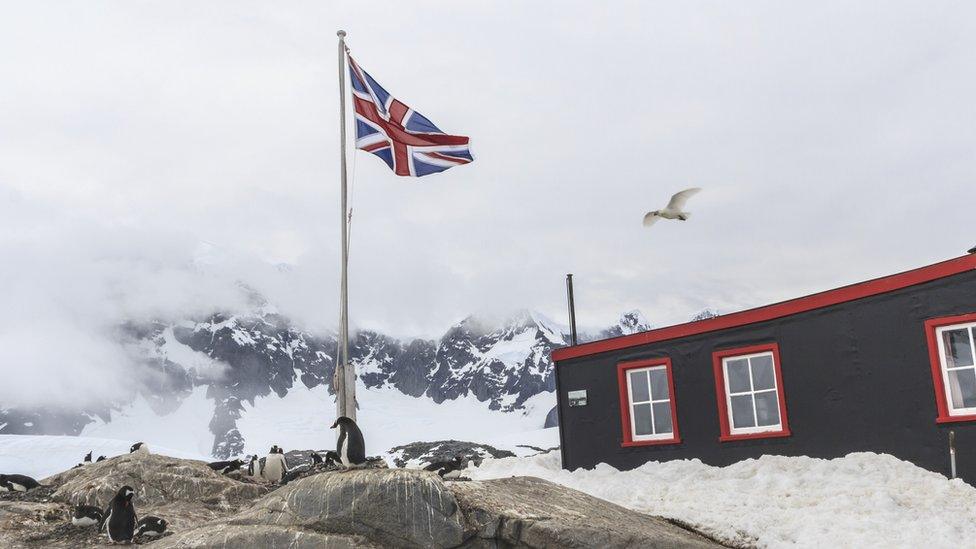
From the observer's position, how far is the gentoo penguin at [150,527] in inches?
510

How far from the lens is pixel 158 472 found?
57.5 feet

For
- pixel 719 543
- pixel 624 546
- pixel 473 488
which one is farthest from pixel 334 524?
pixel 719 543

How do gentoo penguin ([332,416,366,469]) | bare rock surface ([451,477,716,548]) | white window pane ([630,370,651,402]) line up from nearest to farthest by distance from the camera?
bare rock surface ([451,477,716,548]) → gentoo penguin ([332,416,366,469]) → white window pane ([630,370,651,402])

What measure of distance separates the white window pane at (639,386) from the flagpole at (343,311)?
23.8ft

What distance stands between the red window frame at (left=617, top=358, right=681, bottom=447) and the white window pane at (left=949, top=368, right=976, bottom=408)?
5.73 meters

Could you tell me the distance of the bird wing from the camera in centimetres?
1767

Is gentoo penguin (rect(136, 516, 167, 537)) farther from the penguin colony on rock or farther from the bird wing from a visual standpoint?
the bird wing

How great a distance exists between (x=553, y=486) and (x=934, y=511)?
611 cm

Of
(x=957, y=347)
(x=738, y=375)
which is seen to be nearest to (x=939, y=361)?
(x=957, y=347)

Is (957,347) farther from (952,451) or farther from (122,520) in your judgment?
(122,520)

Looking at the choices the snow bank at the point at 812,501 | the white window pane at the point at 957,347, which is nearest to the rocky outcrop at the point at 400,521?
the snow bank at the point at 812,501

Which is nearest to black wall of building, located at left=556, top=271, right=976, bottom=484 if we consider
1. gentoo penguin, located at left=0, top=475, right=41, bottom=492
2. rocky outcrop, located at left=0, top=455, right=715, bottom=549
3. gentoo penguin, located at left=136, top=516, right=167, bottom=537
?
rocky outcrop, located at left=0, top=455, right=715, bottom=549

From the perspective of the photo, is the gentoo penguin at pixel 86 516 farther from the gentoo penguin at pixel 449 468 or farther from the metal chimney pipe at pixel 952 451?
the metal chimney pipe at pixel 952 451

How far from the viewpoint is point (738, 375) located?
18422 mm
